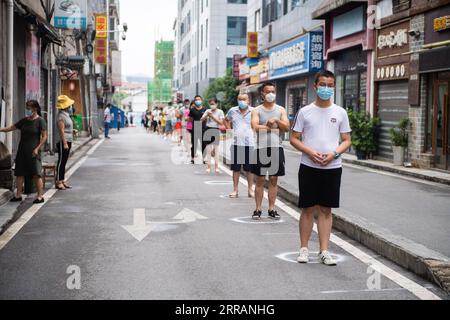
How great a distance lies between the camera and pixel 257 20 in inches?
1700

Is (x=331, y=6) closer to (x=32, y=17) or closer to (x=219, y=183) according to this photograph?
(x=219, y=183)

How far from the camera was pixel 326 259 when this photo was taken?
23.0ft

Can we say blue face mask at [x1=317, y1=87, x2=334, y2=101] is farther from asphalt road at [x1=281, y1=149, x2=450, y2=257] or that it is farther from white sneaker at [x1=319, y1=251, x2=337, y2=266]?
asphalt road at [x1=281, y1=149, x2=450, y2=257]

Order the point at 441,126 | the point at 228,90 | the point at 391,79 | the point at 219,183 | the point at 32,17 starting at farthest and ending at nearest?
the point at 228,90, the point at 391,79, the point at 441,126, the point at 32,17, the point at 219,183

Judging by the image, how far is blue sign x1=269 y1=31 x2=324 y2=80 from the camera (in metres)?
28.2

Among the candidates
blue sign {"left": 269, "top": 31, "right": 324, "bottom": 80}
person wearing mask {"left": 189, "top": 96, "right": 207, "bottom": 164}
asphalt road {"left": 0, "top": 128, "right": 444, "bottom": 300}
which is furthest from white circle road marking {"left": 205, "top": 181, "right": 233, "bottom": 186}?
blue sign {"left": 269, "top": 31, "right": 324, "bottom": 80}

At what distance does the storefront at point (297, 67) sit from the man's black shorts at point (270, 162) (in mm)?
18976

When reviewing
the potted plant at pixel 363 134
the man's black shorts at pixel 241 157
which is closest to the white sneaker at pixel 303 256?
the man's black shorts at pixel 241 157

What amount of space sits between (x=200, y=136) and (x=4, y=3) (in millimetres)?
5831

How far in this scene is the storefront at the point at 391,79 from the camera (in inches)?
779

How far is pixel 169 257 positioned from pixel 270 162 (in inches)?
115

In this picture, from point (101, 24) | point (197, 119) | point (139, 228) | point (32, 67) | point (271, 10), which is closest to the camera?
point (139, 228)

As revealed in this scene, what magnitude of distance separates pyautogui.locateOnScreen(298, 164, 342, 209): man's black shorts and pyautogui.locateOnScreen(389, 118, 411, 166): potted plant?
12.6 metres

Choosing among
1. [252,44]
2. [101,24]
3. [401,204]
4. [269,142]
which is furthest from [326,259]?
[101,24]
